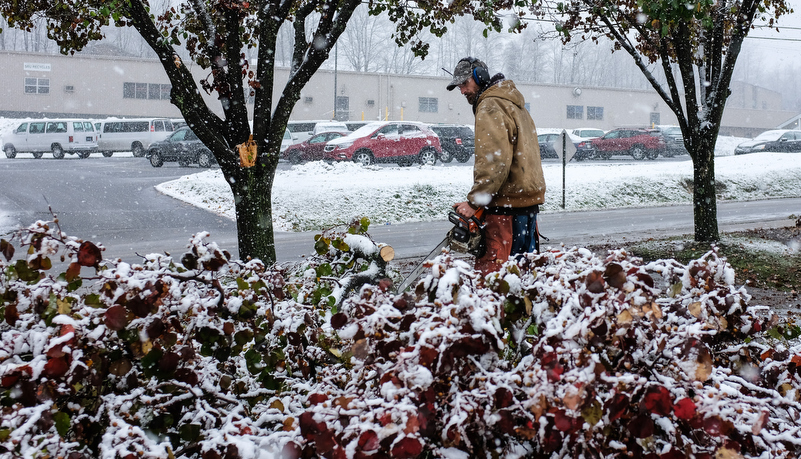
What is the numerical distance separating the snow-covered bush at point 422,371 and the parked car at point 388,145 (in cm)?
2061

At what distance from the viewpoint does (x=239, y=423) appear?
1.76 m

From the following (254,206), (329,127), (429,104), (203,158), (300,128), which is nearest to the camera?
(254,206)

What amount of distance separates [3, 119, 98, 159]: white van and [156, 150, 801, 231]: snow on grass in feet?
49.7

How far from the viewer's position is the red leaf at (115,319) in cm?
171

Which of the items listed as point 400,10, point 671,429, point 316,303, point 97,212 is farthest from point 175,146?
point 671,429

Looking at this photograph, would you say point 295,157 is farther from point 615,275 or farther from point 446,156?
point 615,275

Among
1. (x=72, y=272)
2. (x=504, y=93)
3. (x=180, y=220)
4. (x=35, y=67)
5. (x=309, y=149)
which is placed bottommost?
(x=180, y=220)

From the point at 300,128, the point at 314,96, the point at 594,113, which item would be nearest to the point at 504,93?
the point at 300,128

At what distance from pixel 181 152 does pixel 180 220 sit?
40.5 ft

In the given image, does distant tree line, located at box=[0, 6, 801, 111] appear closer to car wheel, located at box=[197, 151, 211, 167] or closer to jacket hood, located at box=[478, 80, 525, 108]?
car wheel, located at box=[197, 151, 211, 167]

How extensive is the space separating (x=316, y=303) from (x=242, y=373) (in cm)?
71

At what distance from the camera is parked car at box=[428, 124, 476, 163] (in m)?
27.3

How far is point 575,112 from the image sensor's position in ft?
180

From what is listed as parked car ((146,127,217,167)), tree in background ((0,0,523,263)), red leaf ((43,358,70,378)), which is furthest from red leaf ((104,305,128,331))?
parked car ((146,127,217,167))
